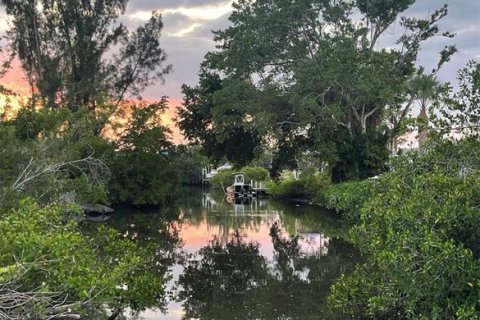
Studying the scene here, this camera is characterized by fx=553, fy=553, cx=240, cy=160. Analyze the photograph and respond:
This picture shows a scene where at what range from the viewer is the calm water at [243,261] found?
9.41 meters

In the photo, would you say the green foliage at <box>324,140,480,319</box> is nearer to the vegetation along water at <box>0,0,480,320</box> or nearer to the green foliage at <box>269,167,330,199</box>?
the vegetation along water at <box>0,0,480,320</box>

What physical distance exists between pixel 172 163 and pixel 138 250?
2125cm

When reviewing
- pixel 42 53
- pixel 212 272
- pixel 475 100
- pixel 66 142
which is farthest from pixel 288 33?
pixel 475 100

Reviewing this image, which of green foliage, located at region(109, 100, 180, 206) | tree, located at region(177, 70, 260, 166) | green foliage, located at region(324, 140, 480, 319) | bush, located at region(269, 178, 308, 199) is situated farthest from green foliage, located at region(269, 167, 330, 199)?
green foliage, located at region(324, 140, 480, 319)

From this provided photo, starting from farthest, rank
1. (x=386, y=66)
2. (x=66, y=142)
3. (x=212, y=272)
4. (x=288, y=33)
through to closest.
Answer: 1. (x=288, y=33)
2. (x=386, y=66)
3. (x=66, y=142)
4. (x=212, y=272)

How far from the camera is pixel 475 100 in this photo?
25.5 feet

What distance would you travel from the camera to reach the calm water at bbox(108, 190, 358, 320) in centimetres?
941

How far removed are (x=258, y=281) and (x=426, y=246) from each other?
6585 mm

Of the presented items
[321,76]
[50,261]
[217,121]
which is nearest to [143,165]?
[217,121]

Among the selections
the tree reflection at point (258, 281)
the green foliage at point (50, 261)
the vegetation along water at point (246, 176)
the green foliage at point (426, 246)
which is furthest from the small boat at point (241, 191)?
the green foliage at point (50, 261)

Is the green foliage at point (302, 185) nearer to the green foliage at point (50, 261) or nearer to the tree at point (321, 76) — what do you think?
the tree at point (321, 76)

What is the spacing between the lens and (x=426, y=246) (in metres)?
5.23

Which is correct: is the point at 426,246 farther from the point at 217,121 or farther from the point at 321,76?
the point at 217,121

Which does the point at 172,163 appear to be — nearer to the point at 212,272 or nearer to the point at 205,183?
the point at 212,272
